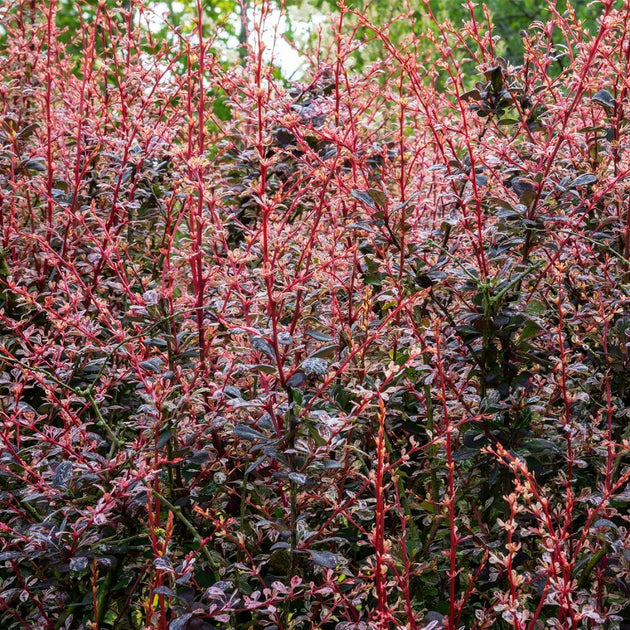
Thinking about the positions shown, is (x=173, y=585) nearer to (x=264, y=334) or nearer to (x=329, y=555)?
(x=329, y=555)

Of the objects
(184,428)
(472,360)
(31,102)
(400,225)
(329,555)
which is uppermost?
(31,102)

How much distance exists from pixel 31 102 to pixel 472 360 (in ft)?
7.91

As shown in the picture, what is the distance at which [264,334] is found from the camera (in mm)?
1733

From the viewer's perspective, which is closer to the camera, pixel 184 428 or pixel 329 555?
pixel 329 555

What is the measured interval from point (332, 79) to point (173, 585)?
80.4 inches

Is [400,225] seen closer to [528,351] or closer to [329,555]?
[528,351]

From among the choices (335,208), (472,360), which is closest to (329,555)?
(472,360)

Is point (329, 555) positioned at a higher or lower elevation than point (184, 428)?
lower

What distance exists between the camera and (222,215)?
3.19 m

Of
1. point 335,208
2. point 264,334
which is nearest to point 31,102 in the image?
point 335,208

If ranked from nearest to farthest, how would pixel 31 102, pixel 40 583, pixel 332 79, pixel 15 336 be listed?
pixel 40 583 < pixel 15 336 < pixel 332 79 < pixel 31 102

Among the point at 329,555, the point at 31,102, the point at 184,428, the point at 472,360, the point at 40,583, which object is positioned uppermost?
the point at 31,102

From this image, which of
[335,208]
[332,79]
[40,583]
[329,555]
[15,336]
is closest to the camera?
[329,555]

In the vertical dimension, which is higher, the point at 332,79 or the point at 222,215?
the point at 332,79
